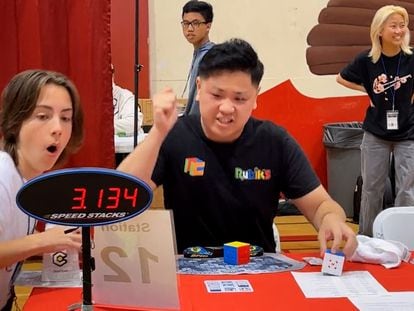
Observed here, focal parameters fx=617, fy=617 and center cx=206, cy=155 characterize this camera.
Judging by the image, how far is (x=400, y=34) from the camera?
405cm

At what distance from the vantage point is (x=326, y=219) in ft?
5.82

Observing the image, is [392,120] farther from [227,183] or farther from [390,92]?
[227,183]

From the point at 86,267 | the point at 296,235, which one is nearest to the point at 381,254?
the point at 86,267

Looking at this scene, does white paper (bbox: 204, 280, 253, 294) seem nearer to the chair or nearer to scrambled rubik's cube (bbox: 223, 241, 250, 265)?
scrambled rubik's cube (bbox: 223, 241, 250, 265)

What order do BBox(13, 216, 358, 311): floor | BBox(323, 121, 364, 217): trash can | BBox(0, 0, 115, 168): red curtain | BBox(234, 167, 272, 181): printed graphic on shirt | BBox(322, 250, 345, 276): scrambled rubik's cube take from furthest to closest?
1. BBox(323, 121, 364, 217): trash can
2. BBox(13, 216, 358, 311): floor
3. BBox(0, 0, 115, 168): red curtain
4. BBox(234, 167, 272, 181): printed graphic on shirt
5. BBox(322, 250, 345, 276): scrambled rubik's cube

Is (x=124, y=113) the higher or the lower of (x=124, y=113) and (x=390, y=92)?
the lower

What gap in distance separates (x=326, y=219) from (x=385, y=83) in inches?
102

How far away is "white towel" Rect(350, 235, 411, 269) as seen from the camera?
166cm

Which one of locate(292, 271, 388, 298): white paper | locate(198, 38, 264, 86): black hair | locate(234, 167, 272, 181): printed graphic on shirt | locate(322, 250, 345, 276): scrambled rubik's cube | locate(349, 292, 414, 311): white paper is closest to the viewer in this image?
locate(349, 292, 414, 311): white paper

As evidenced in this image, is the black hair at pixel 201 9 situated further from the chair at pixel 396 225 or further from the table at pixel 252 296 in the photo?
the table at pixel 252 296

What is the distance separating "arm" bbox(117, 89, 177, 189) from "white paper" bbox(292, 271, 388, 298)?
481 millimetres

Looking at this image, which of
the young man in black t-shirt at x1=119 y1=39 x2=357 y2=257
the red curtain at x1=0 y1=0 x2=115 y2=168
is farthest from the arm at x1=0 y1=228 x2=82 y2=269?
the red curtain at x1=0 y1=0 x2=115 y2=168

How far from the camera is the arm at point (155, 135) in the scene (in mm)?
1476

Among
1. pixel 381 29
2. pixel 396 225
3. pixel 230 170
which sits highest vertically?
pixel 381 29
